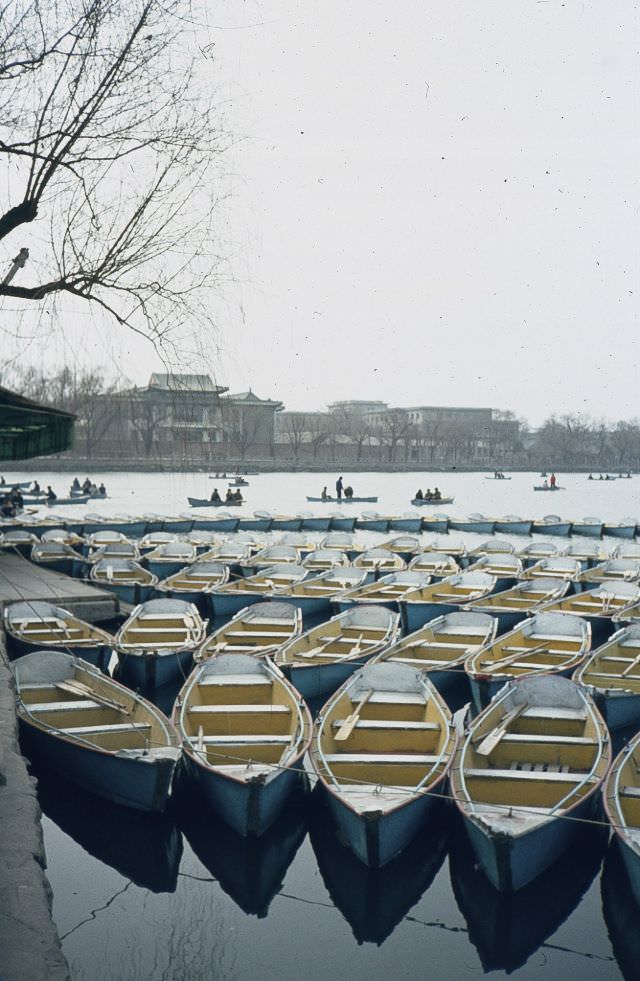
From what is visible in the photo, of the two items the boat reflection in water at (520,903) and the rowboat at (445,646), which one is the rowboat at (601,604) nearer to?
the rowboat at (445,646)

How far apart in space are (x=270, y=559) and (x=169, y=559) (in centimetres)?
291

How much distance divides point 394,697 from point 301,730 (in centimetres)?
168

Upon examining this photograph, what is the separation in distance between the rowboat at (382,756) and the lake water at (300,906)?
523 mm

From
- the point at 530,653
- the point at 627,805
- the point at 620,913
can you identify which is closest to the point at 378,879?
the point at 620,913

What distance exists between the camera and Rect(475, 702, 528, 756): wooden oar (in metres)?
9.48

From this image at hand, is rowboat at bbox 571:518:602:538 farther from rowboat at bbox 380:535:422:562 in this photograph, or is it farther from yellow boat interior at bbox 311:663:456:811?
yellow boat interior at bbox 311:663:456:811

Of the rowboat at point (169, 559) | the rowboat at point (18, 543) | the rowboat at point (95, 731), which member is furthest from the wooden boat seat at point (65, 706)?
the rowboat at point (18, 543)

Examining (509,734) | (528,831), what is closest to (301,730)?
(509,734)

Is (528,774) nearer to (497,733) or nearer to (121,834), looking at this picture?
(497,733)

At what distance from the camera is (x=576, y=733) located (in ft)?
33.7

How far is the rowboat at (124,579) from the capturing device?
21.0 m

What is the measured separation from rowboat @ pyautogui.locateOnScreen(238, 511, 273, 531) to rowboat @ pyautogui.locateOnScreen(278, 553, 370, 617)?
53.0 ft

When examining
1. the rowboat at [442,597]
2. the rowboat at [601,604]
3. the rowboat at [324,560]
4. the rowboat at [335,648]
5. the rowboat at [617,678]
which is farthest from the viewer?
the rowboat at [324,560]

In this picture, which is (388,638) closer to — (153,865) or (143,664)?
(143,664)
